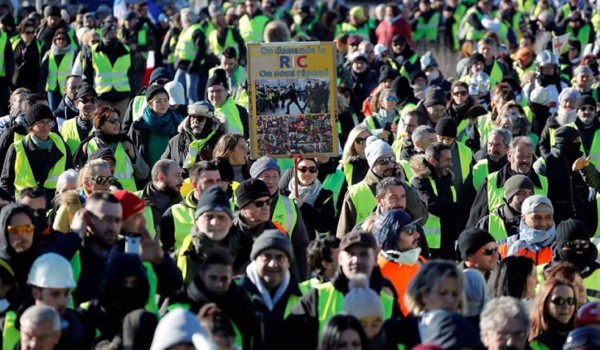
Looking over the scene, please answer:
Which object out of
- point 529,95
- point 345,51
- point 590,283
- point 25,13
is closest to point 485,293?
point 590,283

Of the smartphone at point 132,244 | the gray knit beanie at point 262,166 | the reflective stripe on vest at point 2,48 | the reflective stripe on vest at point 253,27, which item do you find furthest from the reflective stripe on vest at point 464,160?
the reflective stripe on vest at point 253,27

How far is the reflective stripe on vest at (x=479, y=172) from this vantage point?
49.9 ft

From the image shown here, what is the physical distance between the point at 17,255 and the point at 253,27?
1877 centimetres

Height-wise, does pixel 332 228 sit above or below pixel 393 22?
below

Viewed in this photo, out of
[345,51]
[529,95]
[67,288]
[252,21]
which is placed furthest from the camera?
[252,21]

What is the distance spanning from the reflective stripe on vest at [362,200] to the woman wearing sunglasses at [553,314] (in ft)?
11.6

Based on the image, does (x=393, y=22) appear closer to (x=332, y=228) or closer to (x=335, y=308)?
(x=332, y=228)

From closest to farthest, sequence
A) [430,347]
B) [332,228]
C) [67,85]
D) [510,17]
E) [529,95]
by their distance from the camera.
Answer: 1. [430,347]
2. [332,228]
3. [67,85]
4. [529,95]
5. [510,17]

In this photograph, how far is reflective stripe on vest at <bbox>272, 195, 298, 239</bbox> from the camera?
12562 millimetres

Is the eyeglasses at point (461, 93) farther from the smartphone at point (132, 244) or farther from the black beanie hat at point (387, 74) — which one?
the smartphone at point (132, 244)

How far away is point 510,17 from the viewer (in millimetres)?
32875

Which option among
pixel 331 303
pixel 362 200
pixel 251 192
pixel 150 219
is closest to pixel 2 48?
pixel 362 200

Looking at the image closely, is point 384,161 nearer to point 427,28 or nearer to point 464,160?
point 464,160

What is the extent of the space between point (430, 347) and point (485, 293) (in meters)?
1.71
